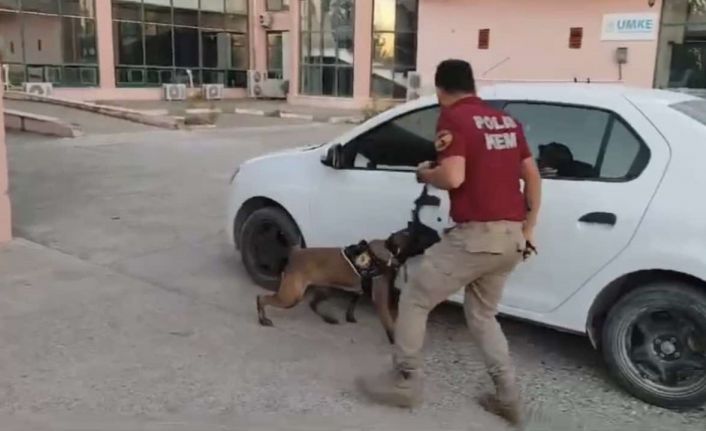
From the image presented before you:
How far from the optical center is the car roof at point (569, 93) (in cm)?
394

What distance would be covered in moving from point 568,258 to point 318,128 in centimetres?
1671

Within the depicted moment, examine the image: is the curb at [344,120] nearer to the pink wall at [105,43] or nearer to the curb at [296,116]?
the curb at [296,116]

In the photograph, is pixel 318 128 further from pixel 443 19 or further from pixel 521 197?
pixel 521 197

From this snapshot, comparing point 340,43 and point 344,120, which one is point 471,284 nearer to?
point 344,120

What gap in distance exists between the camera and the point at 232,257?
6.30 m

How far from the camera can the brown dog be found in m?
4.19

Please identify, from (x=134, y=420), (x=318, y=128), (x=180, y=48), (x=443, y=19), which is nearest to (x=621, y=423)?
(x=134, y=420)

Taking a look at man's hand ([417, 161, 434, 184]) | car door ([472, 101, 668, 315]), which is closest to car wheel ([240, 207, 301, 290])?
car door ([472, 101, 668, 315])

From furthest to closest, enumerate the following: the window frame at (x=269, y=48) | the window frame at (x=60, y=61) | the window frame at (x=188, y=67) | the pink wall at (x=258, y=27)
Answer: the window frame at (x=269, y=48)
the pink wall at (x=258, y=27)
the window frame at (x=188, y=67)
the window frame at (x=60, y=61)

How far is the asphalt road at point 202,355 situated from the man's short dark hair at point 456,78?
1645 mm

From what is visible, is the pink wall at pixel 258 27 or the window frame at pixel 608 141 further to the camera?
the pink wall at pixel 258 27

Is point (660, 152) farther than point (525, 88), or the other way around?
point (525, 88)

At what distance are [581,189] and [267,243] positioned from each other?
2.55 meters

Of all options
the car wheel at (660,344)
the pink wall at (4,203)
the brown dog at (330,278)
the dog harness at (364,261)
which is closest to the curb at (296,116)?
the pink wall at (4,203)
